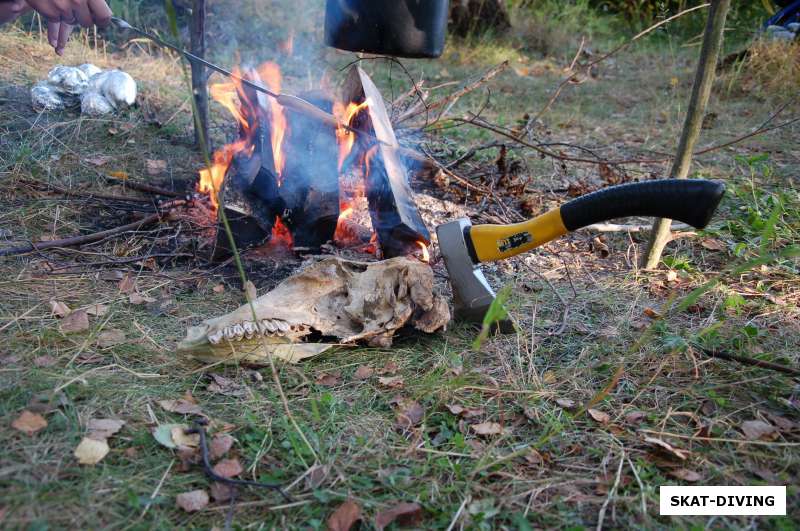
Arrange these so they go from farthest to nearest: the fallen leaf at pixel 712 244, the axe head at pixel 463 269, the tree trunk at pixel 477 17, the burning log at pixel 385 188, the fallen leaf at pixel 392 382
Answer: the tree trunk at pixel 477 17 → the fallen leaf at pixel 712 244 → the burning log at pixel 385 188 → the axe head at pixel 463 269 → the fallen leaf at pixel 392 382

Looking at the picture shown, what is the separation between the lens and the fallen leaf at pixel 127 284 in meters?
2.53

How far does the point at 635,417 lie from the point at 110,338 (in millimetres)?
1807

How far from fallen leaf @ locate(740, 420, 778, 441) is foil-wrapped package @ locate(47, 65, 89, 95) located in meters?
4.28

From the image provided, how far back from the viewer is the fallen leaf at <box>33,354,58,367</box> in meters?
1.97

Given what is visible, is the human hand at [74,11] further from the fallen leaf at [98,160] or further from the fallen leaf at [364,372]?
the fallen leaf at [364,372]

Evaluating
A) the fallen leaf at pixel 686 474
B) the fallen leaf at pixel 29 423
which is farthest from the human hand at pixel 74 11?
the fallen leaf at pixel 686 474

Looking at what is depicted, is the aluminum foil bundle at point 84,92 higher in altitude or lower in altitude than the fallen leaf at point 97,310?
higher

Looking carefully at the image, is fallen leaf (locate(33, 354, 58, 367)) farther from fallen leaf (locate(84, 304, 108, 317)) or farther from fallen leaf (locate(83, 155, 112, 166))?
fallen leaf (locate(83, 155, 112, 166))

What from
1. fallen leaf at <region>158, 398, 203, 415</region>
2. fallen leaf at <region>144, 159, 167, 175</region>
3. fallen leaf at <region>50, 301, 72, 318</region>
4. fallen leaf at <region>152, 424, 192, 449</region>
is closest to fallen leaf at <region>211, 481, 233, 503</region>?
fallen leaf at <region>152, 424, 192, 449</region>

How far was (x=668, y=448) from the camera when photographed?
1.75 m

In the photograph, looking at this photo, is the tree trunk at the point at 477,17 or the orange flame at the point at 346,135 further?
the tree trunk at the point at 477,17

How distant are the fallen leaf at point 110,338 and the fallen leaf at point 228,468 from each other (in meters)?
0.76

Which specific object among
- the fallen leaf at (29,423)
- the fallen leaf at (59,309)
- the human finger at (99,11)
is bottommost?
the fallen leaf at (29,423)

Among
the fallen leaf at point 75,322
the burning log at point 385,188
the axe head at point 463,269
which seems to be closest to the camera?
the fallen leaf at point 75,322
